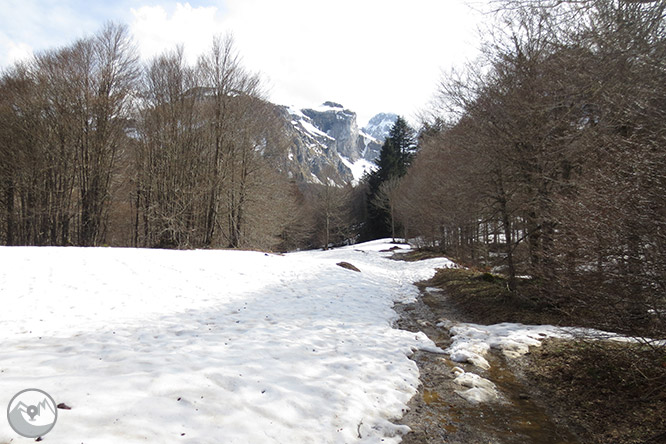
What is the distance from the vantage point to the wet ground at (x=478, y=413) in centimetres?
318

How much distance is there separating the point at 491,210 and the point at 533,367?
4.94 m

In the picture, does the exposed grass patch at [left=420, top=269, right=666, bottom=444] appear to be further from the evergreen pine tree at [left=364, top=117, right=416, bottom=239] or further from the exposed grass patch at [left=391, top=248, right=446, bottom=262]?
the evergreen pine tree at [left=364, top=117, right=416, bottom=239]

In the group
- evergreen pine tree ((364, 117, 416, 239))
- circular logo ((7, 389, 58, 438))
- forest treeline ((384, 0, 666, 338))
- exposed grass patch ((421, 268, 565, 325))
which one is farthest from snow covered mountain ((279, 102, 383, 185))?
circular logo ((7, 389, 58, 438))

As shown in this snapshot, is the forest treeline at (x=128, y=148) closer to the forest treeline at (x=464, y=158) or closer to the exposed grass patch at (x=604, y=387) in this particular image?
the forest treeline at (x=464, y=158)

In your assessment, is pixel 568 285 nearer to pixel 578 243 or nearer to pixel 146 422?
pixel 578 243

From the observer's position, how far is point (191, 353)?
4250mm

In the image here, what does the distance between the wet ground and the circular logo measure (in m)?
3.03

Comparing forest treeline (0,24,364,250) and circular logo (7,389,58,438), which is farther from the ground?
forest treeline (0,24,364,250)

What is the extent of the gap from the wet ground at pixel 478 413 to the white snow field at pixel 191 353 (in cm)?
25

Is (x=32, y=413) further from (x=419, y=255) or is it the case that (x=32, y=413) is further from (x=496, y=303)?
(x=419, y=255)

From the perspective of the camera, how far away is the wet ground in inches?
125

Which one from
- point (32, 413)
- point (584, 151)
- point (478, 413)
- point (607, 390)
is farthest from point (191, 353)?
point (584, 151)

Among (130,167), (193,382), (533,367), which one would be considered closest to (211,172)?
(130,167)

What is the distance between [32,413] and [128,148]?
18.3 metres
